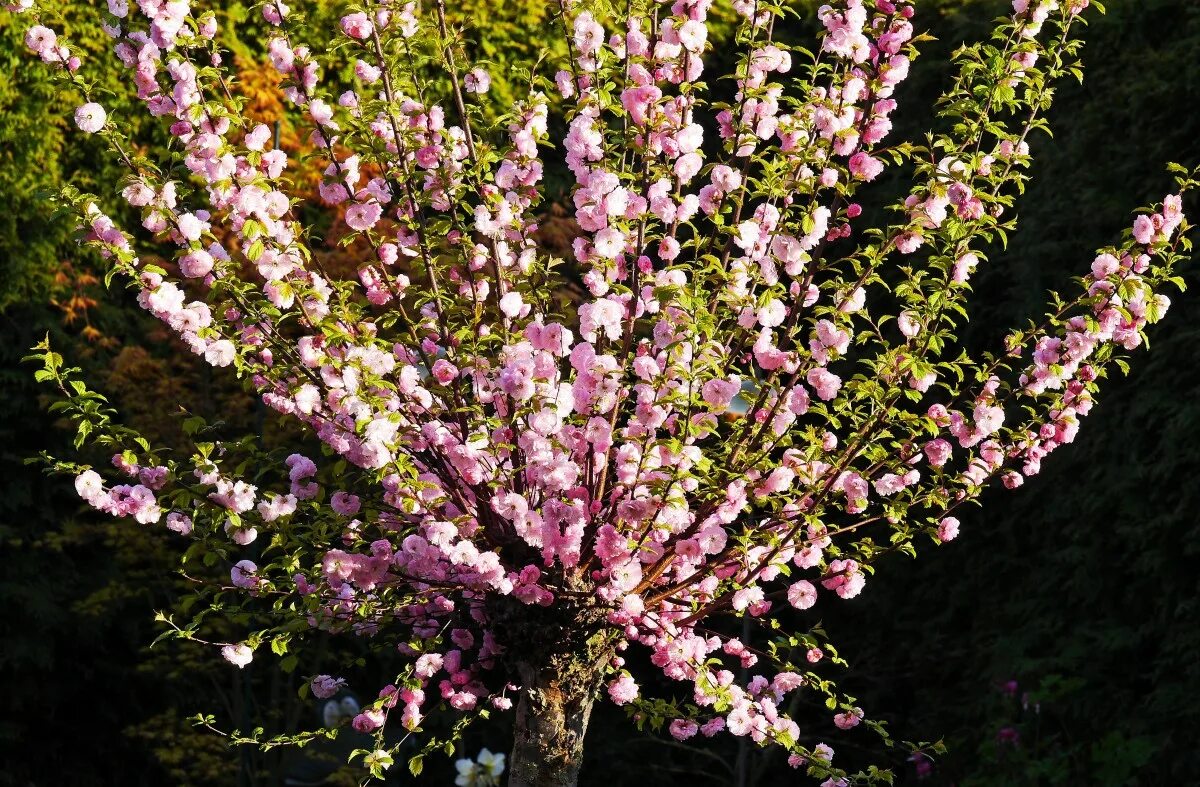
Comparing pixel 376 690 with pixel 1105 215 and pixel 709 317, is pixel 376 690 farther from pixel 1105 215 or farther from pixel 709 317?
pixel 709 317

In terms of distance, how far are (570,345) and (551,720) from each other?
0.93 meters

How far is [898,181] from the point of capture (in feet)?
23.5

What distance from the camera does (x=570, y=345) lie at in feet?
11.1

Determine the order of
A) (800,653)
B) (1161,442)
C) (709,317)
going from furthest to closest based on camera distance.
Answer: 1. (800,653)
2. (1161,442)
3. (709,317)

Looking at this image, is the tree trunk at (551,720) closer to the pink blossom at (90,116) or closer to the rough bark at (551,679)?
the rough bark at (551,679)

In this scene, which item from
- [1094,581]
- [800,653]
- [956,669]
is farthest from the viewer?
[800,653]

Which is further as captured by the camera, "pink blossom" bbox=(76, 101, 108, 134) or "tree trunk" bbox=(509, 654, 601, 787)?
"tree trunk" bbox=(509, 654, 601, 787)

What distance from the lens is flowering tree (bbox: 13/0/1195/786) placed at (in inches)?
121

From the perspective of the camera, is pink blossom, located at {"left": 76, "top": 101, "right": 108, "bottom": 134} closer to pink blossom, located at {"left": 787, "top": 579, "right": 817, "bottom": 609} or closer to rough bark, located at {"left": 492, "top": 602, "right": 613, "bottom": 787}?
rough bark, located at {"left": 492, "top": 602, "right": 613, "bottom": 787}

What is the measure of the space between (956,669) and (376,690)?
3.28 m

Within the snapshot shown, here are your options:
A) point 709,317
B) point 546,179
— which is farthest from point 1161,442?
point 546,179

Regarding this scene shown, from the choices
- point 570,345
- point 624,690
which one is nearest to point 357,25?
point 570,345

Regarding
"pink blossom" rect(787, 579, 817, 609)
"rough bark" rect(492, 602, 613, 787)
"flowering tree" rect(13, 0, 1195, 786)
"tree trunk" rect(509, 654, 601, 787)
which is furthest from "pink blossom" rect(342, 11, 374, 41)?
"pink blossom" rect(787, 579, 817, 609)

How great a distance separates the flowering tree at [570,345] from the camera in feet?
10.1
